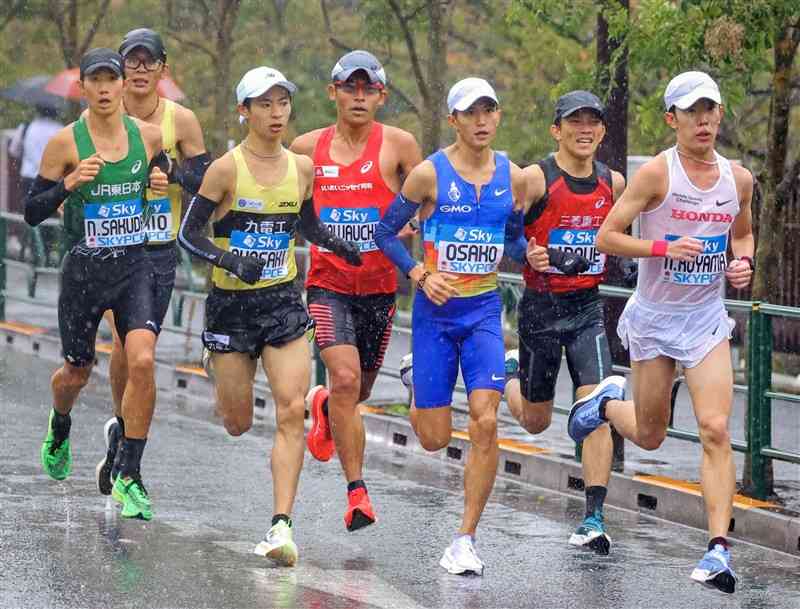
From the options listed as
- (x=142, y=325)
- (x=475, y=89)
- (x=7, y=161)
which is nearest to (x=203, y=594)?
(x=142, y=325)

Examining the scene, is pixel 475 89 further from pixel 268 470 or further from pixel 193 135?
pixel 268 470

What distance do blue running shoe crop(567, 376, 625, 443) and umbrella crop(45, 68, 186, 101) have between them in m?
12.5

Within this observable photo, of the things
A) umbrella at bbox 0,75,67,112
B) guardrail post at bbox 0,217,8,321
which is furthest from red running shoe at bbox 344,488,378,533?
umbrella at bbox 0,75,67,112

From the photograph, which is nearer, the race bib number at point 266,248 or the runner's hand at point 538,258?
the race bib number at point 266,248

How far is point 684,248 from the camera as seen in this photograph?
8930 millimetres

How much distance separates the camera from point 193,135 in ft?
35.8

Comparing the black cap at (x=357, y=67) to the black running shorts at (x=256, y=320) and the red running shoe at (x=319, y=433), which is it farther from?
the red running shoe at (x=319, y=433)

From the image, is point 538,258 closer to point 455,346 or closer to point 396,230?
point 455,346

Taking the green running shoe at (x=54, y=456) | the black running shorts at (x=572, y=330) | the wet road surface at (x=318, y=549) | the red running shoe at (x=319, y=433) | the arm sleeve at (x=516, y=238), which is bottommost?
the wet road surface at (x=318, y=549)

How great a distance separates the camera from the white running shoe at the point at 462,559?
9.17 meters

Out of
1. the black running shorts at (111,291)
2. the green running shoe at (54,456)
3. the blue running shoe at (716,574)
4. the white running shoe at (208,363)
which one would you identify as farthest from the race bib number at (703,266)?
the green running shoe at (54,456)

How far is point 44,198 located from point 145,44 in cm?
133

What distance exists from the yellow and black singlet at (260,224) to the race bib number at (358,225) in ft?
2.08

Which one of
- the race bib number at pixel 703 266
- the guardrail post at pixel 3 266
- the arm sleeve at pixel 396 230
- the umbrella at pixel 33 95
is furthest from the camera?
the umbrella at pixel 33 95
